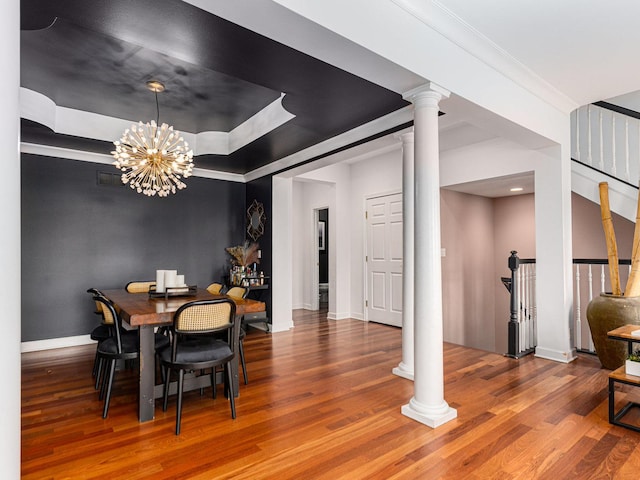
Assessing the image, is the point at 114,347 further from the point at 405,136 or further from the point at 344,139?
the point at 405,136

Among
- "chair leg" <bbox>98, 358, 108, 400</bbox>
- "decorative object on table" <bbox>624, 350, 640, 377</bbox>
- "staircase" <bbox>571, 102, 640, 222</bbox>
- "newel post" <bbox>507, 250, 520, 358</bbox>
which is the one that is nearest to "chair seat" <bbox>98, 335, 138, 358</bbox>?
"chair leg" <bbox>98, 358, 108, 400</bbox>

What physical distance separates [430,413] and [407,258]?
1.42 meters

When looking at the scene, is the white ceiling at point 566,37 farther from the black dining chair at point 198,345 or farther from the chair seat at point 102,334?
the chair seat at point 102,334

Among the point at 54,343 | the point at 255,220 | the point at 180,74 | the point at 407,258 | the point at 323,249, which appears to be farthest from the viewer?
the point at 323,249

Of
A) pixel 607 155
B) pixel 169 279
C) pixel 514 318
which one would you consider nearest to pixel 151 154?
pixel 169 279

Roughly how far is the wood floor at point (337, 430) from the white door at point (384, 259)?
212 cm

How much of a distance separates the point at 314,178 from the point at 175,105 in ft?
8.82

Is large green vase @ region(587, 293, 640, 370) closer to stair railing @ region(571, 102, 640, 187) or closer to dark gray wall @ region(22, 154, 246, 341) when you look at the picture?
stair railing @ region(571, 102, 640, 187)

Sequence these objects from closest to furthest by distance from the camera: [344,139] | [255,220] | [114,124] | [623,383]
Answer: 1. [623,383]
2. [344,139]
3. [114,124]
4. [255,220]

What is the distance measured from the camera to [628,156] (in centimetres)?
405

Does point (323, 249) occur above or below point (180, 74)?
below

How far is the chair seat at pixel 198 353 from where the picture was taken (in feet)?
8.78

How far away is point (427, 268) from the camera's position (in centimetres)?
270

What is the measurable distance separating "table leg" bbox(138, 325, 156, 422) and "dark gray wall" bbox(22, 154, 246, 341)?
2.95m
